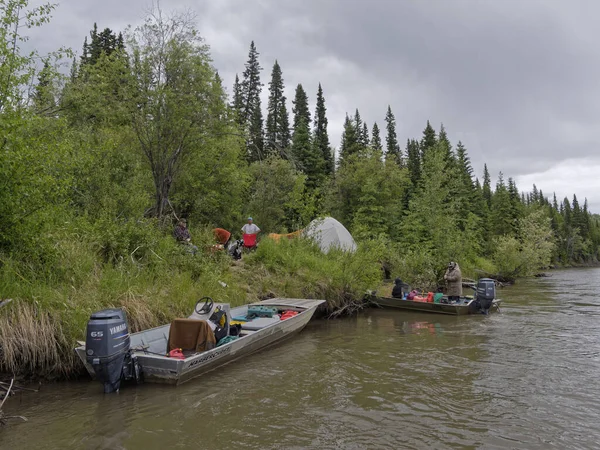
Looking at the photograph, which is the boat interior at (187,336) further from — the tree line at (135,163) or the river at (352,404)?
Answer: the tree line at (135,163)

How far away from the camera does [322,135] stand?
2108 inches

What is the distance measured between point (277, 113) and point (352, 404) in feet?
176

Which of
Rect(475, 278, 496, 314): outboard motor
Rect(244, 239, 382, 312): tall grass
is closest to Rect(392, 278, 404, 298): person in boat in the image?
Rect(244, 239, 382, 312): tall grass

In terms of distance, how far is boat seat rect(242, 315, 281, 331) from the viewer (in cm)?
966

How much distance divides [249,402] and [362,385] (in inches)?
83.5

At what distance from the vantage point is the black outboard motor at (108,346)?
6234 millimetres

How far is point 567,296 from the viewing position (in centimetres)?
2095

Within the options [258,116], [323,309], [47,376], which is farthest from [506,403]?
[258,116]

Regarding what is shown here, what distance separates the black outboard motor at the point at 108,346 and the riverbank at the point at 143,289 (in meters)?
1.16

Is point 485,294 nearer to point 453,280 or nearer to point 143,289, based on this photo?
point 453,280

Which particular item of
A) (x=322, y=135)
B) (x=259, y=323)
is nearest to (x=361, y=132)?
(x=322, y=135)

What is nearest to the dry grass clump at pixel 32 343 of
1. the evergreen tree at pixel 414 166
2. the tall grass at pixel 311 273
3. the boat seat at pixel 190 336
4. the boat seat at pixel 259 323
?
the boat seat at pixel 190 336

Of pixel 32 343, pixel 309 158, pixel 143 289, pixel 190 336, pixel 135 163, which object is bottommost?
pixel 190 336

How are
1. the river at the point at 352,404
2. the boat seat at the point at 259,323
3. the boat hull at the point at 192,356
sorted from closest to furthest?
1. the river at the point at 352,404
2. the boat hull at the point at 192,356
3. the boat seat at the point at 259,323
